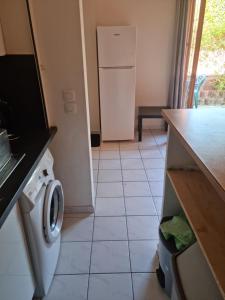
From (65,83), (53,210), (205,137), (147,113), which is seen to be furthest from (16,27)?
(147,113)

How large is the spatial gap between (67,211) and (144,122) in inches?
102

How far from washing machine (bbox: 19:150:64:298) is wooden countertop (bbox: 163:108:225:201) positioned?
2.72ft

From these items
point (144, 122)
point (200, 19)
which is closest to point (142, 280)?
point (144, 122)

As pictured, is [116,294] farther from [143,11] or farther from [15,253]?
[143,11]

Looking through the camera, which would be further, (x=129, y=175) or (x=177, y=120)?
(x=129, y=175)

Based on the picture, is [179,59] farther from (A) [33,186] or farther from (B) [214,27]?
(A) [33,186]

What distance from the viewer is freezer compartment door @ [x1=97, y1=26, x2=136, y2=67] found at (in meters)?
3.12

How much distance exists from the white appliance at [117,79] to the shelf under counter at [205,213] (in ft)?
7.59

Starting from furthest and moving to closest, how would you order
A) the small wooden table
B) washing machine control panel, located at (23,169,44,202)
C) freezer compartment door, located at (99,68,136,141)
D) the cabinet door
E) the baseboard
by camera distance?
the small wooden table < freezer compartment door, located at (99,68,136,141) < the baseboard < washing machine control panel, located at (23,169,44,202) < the cabinet door

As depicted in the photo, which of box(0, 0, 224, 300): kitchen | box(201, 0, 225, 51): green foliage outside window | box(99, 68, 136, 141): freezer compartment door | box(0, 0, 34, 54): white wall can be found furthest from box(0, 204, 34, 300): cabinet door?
box(201, 0, 225, 51): green foliage outside window

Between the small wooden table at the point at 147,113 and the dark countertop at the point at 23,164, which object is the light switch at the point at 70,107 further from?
the small wooden table at the point at 147,113

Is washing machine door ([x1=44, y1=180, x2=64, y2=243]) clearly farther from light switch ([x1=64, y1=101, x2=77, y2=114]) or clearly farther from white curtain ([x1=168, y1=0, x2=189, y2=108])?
white curtain ([x1=168, y1=0, x2=189, y2=108])

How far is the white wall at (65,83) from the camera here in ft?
5.04

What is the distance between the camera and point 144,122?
431 cm
